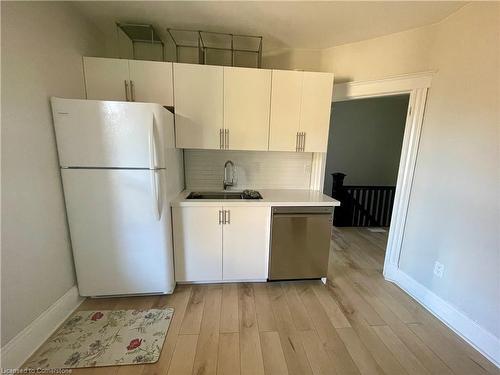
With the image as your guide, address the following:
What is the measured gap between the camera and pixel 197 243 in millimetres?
2139

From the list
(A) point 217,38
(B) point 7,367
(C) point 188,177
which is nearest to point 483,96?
(A) point 217,38

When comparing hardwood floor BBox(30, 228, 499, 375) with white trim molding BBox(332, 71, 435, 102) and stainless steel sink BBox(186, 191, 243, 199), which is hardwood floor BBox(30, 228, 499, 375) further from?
white trim molding BBox(332, 71, 435, 102)

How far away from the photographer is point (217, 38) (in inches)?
93.3

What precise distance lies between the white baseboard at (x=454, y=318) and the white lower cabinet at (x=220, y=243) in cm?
153

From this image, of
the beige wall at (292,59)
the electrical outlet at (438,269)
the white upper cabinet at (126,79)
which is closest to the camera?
the electrical outlet at (438,269)

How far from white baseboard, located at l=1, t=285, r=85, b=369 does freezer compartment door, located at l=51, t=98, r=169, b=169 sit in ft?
3.81

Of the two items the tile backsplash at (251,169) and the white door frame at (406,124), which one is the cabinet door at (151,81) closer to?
the tile backsplash at (251,169)

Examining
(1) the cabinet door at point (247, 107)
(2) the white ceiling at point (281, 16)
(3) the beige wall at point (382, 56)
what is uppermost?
(2) the white ceiling at point (281, 16)

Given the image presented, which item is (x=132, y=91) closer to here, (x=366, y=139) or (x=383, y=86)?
(x=383, y=86)

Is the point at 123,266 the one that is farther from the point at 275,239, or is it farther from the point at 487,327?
the point at 487,327

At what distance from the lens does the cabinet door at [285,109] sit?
2188mm

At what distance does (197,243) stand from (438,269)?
2.29 meters

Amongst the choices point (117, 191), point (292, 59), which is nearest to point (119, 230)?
point (117, 191)

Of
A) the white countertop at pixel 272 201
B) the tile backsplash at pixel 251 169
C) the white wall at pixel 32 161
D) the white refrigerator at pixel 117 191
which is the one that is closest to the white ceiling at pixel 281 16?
the white wall at pixel 32 161
